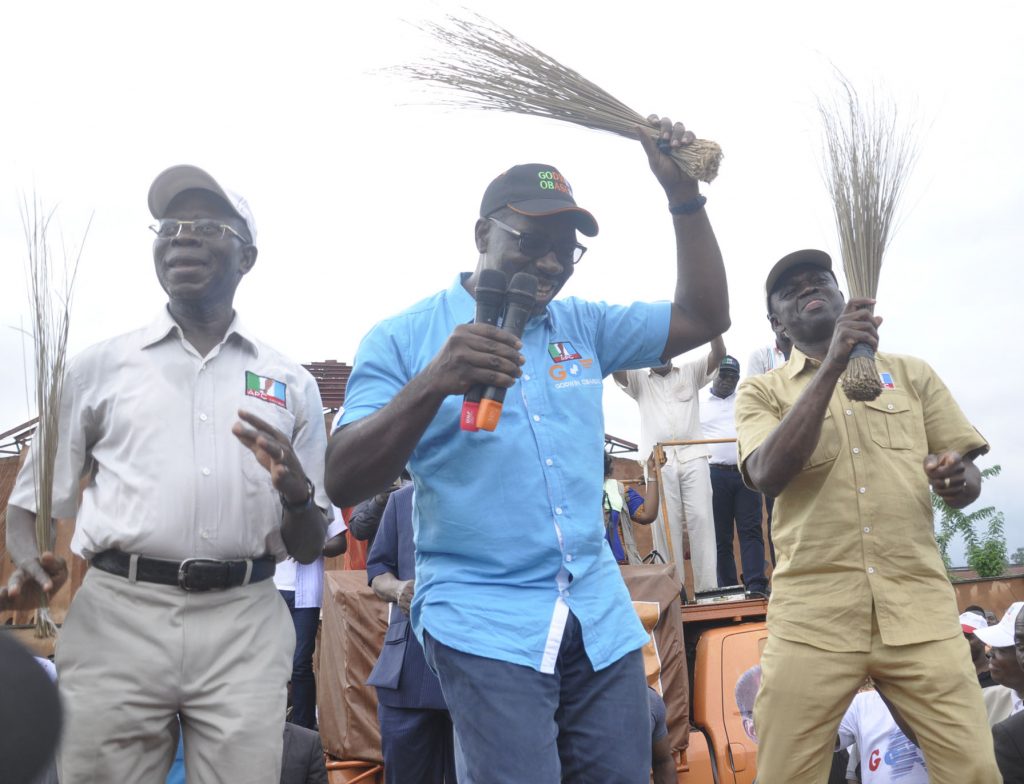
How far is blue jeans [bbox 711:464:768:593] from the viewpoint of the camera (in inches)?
317

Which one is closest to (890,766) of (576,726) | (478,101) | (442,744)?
(442,744)

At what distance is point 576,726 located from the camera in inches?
96.8

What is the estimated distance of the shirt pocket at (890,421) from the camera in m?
3.90

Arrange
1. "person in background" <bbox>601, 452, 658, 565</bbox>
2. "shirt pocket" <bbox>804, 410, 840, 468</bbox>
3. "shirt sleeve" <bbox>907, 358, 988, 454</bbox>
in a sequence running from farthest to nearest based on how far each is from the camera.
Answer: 1. "person in background" <bbox>601, 452, 658, 565</bbox>
2. "shirt sleeve" <bbox>907, 358, 988, 454</bbox>
3. "shirt pocket" <bbox>804, 410, 840, 468</bbox>

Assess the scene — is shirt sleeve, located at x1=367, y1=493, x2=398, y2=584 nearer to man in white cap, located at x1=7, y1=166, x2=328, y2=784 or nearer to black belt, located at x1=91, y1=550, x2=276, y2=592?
man in white cap, located at x1=7, y1=166, x2=328, y2=784

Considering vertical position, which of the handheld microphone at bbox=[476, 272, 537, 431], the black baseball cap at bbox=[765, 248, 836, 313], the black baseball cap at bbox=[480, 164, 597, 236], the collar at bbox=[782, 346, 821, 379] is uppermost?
the black baseball cap at bbox=[765, 248, 836, 313]

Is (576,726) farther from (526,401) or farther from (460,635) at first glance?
(526,401)

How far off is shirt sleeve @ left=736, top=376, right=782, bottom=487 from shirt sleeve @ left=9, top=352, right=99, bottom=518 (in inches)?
92.8

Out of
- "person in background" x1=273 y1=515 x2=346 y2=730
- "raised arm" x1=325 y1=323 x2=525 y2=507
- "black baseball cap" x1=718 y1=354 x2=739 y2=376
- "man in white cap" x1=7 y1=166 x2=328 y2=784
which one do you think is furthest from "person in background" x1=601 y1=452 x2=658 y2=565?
"raised arm" x1=325 y1=323 x2=525 y2=507

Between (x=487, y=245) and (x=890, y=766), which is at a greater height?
(x=487, y=245)

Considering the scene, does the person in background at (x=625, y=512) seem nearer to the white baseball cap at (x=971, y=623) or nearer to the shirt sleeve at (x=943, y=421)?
the white baseball cap at (x=971, y=623)

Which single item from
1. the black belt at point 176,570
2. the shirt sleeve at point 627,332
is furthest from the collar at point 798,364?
the black belt at point 176,570

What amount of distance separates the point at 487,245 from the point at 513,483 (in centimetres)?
68

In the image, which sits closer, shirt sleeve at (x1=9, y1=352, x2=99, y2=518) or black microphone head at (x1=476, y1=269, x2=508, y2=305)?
black microphone head at (x1=476, y1=269, x2=508, y2=305)
